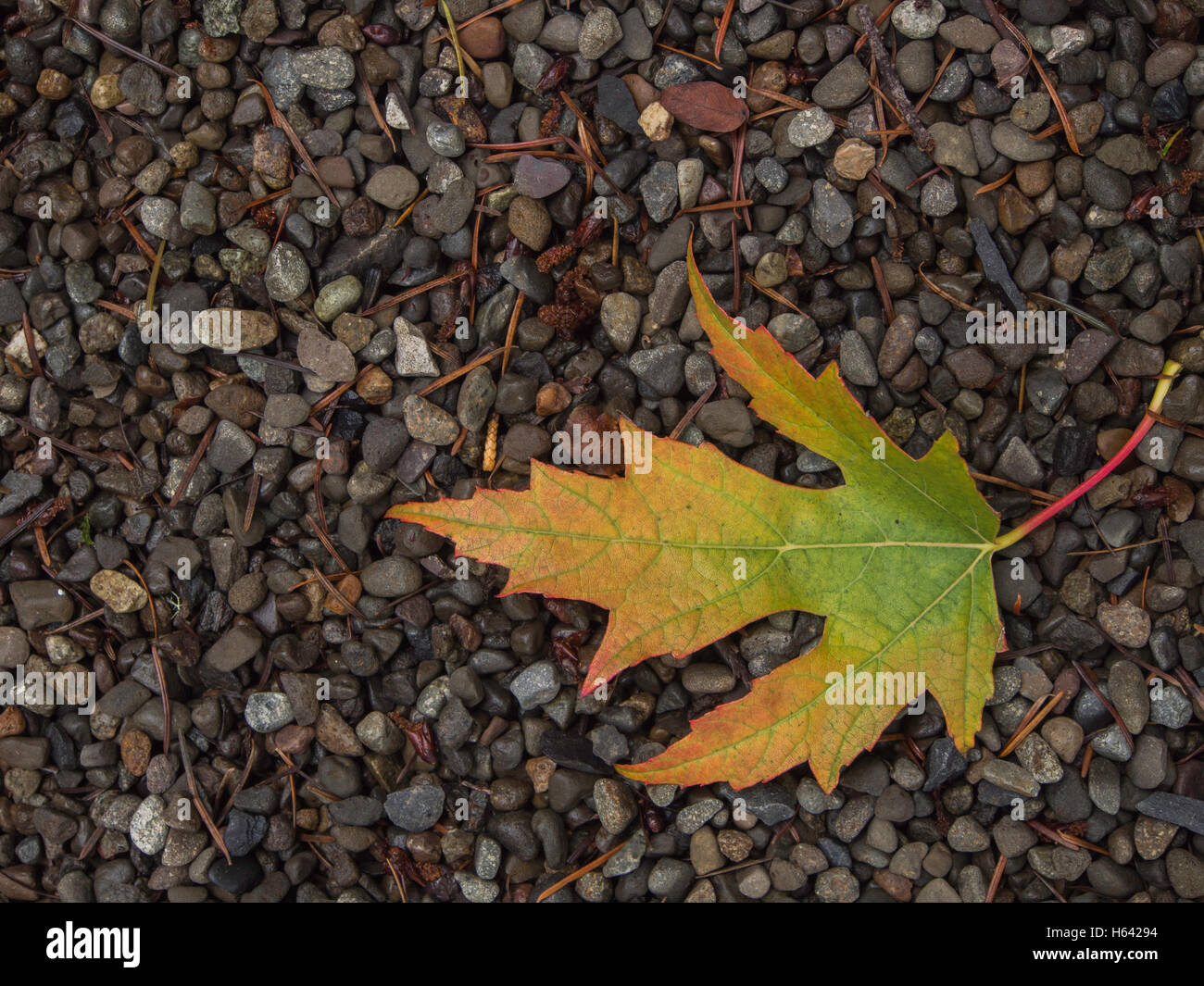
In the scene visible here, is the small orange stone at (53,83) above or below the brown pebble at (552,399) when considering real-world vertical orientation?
above

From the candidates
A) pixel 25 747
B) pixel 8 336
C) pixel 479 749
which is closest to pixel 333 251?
pixel 8 336

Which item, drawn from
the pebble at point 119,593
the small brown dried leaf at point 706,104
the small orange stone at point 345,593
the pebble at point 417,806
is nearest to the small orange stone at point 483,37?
the small brown dried leaf at point 706,104

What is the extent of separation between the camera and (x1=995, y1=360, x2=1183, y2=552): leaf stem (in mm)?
2463

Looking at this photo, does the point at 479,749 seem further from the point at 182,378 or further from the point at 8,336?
the point at 8,336

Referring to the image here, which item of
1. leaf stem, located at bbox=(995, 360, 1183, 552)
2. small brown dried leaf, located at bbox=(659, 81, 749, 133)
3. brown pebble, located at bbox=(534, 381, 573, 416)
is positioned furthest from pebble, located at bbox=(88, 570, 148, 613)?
leaf stem, located at bbox=(995, 360, 1183, 552)

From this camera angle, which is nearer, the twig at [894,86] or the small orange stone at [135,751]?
the twig at [894,86]

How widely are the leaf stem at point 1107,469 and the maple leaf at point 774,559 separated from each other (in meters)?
0.16

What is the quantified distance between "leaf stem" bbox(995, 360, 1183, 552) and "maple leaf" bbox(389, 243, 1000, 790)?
16cm

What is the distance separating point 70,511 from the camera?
9.22ft

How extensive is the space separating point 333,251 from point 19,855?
2321 millimetres

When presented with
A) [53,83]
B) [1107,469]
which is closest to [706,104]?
[1107,469]

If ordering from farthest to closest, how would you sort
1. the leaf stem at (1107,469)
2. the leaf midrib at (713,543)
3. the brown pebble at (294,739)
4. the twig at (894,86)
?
1. the brown pebble at (294,739)
2. the twig at (894,86)
3. the leaf stem at (1107,469)
4. the leaf midrib at (713,543)

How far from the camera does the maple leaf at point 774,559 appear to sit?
2.10m

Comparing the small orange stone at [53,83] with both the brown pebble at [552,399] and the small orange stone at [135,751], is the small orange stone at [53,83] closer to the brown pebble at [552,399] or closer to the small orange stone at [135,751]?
the brown pebble at [552,399]
